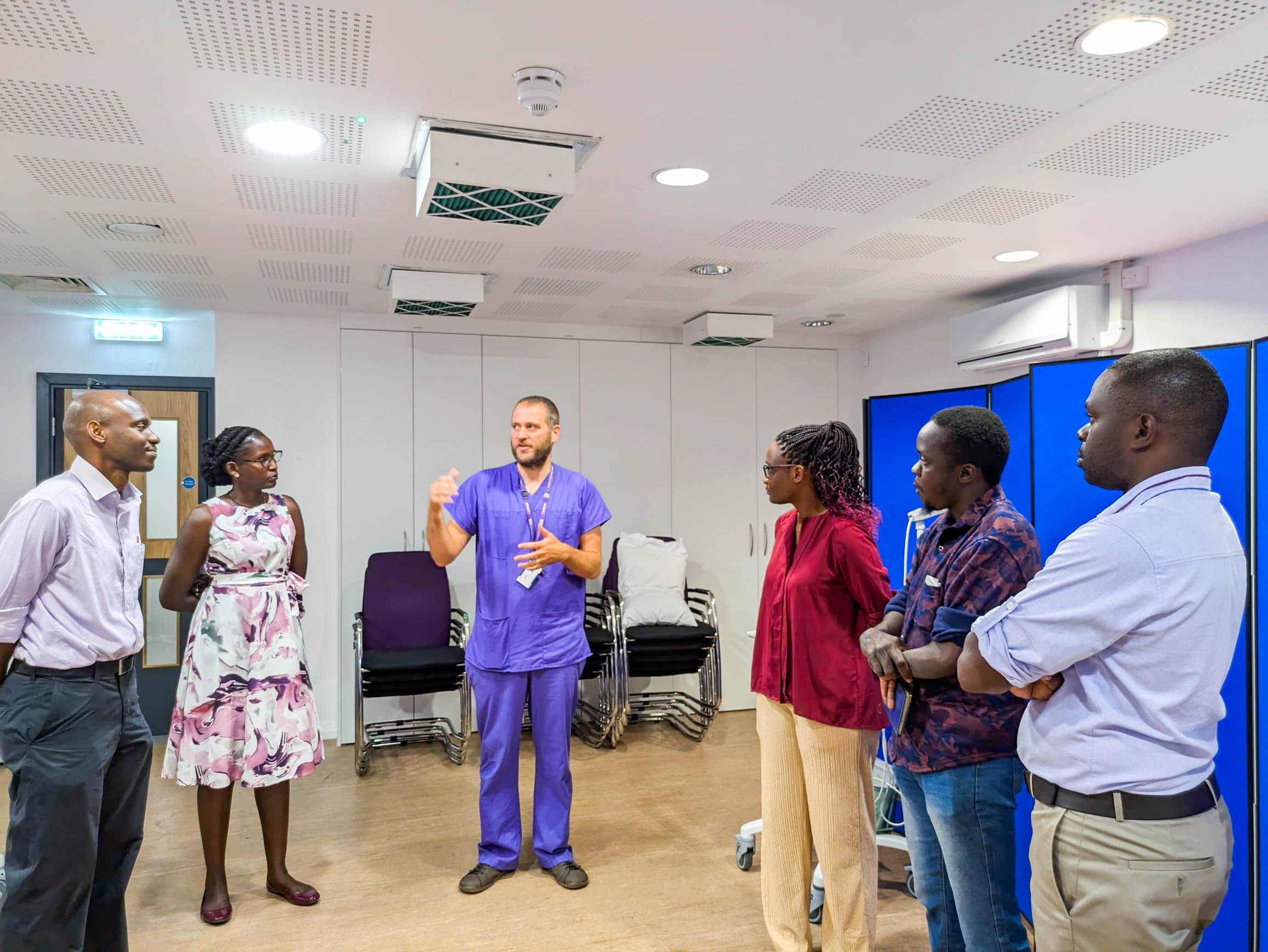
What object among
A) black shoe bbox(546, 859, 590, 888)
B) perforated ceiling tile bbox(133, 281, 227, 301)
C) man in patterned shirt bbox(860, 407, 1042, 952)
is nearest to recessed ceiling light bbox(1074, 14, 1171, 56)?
man in patterned shirt bbox(860, 407, 1042, 952)

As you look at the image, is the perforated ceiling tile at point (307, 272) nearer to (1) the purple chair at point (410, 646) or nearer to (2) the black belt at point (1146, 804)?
(1) the purple chair at point (410, 646)

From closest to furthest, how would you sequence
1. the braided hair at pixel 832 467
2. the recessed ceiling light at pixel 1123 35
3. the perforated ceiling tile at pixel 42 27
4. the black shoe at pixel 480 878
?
the perforated ceiling tile at pixel 42 27 < the recessed ceiling light at pixel 1123 35 < the braided hair at pixel 832 467 < the black shoe at pixel 480 878

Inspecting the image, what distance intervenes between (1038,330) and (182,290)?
4182 mm

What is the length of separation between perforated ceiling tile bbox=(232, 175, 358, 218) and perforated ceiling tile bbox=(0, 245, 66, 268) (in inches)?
46.9

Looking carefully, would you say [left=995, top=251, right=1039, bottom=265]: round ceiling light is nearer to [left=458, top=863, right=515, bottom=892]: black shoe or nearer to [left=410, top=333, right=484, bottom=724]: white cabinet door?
[left=410, top=333, right=484, bottom=724]: white cabinet door

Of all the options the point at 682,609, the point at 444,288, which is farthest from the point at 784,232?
the point at 682,609

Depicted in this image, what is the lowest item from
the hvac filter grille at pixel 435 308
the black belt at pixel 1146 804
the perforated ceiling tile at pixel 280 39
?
the black belt at pixel 1146 804

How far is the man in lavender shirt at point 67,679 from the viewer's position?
2098 millimetres

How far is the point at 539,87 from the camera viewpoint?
6.72 ft

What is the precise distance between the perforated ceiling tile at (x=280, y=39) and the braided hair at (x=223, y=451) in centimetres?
126

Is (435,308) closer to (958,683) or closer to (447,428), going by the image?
(447,428)

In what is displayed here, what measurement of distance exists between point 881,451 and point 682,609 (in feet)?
5.27

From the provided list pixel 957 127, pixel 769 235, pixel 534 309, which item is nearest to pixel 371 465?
pixel 534 309

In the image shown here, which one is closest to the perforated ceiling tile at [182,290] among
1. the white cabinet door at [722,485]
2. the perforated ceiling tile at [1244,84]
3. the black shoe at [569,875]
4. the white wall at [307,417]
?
the white wall at [307,417]
